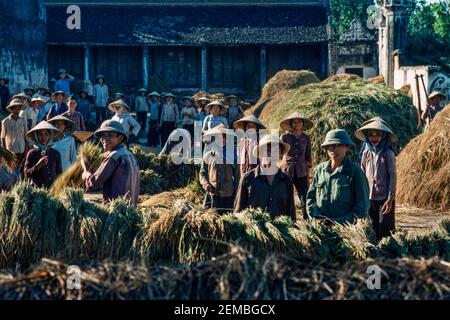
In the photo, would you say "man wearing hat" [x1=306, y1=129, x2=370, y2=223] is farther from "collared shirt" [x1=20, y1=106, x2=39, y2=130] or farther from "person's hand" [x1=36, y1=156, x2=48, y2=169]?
"collared shirt" [x1=20, y1=106, x2=39, y2=130]

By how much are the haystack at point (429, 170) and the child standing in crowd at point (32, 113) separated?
675cm

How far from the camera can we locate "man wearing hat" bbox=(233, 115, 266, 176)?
11.7 m

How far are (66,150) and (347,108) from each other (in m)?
7.39

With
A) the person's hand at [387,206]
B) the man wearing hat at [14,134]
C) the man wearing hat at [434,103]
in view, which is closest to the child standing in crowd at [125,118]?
the man wearing hat at [14,134]

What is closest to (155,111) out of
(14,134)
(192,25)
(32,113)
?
(32,113)

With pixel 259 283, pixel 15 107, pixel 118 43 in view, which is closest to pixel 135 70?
pixel 118 43

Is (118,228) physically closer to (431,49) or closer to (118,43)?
(118,43)

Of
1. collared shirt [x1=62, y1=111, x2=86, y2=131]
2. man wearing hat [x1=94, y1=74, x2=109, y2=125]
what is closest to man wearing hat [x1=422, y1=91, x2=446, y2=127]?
collared shirt [x1=62, y1=111, x2=86, y2=131]

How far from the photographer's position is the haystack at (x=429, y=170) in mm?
15141

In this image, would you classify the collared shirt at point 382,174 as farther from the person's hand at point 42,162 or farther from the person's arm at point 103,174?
Answer: the person's hand at point 42,162

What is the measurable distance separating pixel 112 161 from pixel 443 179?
7.00 metres

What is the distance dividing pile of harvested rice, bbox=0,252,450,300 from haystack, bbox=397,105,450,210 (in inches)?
385

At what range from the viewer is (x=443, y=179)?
49.6 feet

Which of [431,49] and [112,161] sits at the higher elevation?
[431,49]
